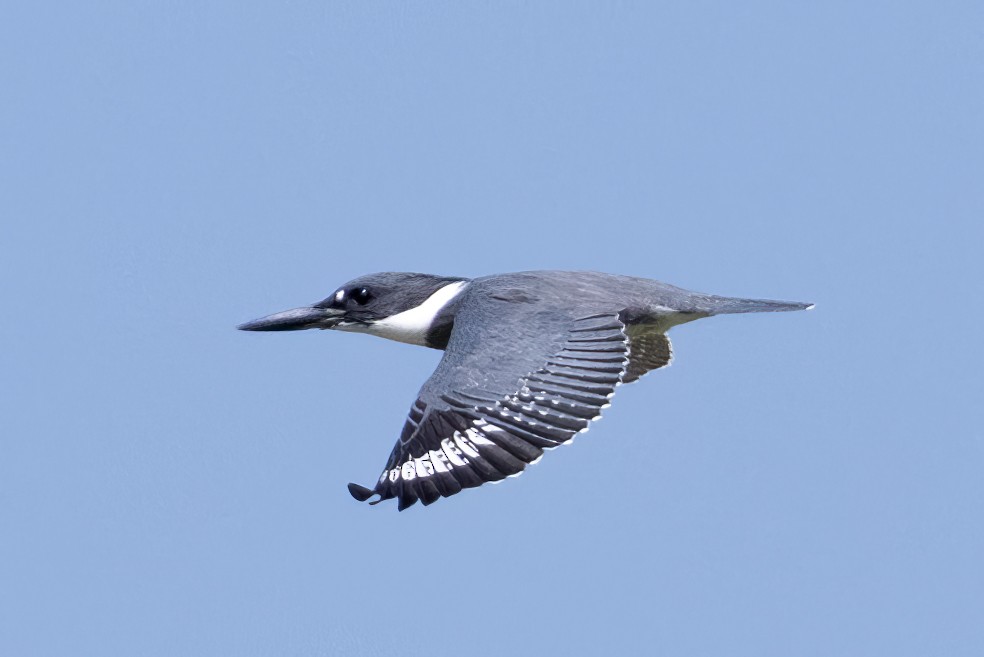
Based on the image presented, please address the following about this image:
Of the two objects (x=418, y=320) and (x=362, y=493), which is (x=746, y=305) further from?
(x=362, y=493)

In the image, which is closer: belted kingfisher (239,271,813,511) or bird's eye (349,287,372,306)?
belted kingfisher (239,271,813,511)

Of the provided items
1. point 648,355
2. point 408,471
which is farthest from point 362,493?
point 648,355

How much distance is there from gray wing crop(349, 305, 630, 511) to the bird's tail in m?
0.77

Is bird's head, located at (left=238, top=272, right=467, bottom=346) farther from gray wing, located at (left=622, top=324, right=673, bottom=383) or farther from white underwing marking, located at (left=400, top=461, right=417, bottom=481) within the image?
white underwing marking, located at (left=400, top=461, right=417, bottom=481)

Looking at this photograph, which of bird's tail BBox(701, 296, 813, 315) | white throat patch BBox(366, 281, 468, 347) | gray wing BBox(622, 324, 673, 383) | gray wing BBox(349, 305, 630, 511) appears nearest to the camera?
gray wing BBox(349, 305, 630, 511)

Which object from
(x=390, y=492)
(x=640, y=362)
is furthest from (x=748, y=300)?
(x=390, y=492)

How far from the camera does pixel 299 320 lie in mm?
8047

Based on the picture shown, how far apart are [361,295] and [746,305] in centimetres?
204

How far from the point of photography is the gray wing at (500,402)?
20.8 ft

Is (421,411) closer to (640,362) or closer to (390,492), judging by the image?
Answer: (390,492)

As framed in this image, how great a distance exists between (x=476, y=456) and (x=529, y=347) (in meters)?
0.72

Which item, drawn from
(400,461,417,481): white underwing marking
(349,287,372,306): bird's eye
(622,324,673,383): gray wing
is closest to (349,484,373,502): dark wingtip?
(400,461,417,481): white underwing marking

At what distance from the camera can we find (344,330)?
26.6 ft

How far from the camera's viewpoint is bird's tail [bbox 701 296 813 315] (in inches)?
298
